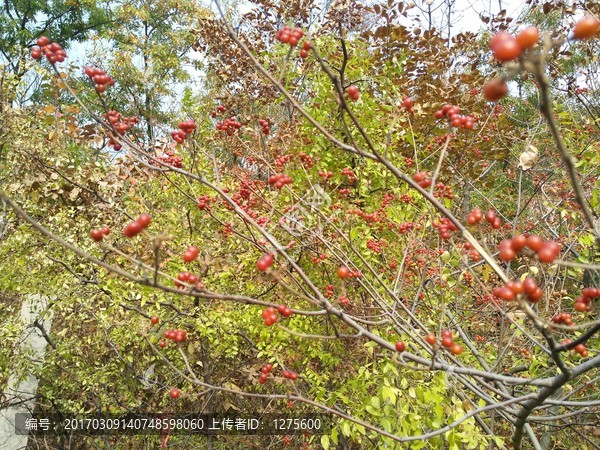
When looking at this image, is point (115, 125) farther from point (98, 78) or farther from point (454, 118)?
point (454, 118)

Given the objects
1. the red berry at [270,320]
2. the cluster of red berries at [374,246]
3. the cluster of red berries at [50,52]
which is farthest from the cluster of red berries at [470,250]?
the cluster of red berries at [50,52]

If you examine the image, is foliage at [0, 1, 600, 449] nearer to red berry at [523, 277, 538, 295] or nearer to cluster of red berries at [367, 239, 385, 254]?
cluster of red berries at [367, 239, 385, 254]

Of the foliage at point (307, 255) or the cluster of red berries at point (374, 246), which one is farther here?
the cluster of red berries at point (374, 246)

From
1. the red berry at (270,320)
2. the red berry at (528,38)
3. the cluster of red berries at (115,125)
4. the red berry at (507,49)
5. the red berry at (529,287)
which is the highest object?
the cluster of red berries at (115,125)

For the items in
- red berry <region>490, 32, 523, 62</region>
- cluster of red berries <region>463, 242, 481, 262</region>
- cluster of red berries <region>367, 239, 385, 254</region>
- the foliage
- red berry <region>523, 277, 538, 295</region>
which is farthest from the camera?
cluster of red berries <region>367, 239, 385, 254</region>

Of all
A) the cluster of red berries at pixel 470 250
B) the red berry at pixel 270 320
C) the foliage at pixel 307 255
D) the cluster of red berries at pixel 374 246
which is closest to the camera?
the red berry at pixel 270 320

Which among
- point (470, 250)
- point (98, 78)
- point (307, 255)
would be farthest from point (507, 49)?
point (307, 255)

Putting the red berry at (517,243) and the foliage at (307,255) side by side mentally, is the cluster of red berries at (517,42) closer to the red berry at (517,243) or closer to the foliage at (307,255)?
the red berry at (517,243)

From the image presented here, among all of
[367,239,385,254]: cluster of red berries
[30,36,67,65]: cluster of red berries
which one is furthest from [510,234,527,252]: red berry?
[367,239,385,254]: cluster of red berries

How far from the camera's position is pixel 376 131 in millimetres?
3803

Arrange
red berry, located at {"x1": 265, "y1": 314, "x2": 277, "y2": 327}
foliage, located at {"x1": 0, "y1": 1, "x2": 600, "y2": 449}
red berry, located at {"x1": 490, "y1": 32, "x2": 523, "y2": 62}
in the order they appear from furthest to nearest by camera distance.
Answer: foliage, located at {"x1": 0, "y1": 1, "x2": 600, "y2": 449} → red berry, located at {"x1": 265, "y1": 314, "x2": 277, "y2": 327} → red berry, located at {"x1": 490, "y1": 32, "x2": 523, "y2": 62}

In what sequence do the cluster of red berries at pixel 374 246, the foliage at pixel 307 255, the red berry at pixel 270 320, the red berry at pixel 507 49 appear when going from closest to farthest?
1. the red berry at pixel 507 49
2. the red berry at pixel 270 320
3. the foliage at pixel 307 255
4. the cluster of red berries at pixel 374 246

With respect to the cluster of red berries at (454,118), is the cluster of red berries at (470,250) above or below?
below

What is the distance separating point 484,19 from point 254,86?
12.1 ft
